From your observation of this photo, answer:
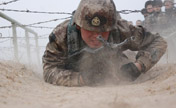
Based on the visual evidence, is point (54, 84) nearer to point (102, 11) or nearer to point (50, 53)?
point (50, 53)

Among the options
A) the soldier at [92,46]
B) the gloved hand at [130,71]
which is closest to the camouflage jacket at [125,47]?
the soldier at [92,46]

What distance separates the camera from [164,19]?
6.29 meters

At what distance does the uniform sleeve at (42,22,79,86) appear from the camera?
2.30m

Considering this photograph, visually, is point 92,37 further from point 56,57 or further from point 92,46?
point 56,57

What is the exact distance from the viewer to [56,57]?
2533 millimetres

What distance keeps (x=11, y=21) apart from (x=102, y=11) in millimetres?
3353

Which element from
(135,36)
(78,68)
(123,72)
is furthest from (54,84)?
(135,36)

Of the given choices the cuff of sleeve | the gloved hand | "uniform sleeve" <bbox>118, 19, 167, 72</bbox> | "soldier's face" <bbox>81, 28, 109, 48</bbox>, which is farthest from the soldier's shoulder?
the cuff of sleeve

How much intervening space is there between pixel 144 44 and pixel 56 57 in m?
1.08

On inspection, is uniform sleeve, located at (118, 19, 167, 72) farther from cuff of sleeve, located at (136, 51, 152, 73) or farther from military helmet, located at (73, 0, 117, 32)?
military helmet, located at (73, 0, 117, 32)

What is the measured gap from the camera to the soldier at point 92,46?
2.16 m

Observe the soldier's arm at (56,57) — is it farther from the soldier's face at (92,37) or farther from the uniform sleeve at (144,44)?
the uniform sleeve at (144,44)

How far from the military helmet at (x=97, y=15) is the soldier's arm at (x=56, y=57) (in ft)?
1.11

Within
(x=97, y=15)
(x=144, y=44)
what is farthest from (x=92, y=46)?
(x=144, y=44)
